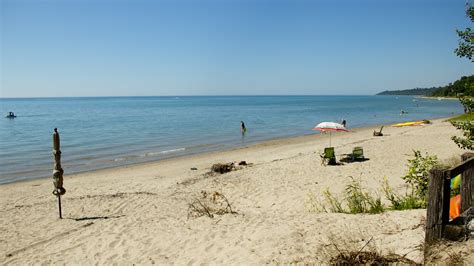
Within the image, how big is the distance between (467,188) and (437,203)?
1.37 m

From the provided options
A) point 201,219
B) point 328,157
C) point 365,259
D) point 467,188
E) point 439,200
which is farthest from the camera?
point 328,157

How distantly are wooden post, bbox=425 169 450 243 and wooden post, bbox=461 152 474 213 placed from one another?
1160mm

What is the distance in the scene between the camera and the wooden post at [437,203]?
13.0 feet

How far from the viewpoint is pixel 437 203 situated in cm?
400

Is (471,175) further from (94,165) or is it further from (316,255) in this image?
(94,165)

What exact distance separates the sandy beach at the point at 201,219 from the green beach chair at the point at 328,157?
523 millimetres

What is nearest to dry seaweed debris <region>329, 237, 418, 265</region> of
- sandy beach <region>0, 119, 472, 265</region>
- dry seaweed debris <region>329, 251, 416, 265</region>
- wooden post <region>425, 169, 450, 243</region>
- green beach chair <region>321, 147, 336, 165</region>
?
dry seaweed debris <region>329, 251, 416, 265</region>

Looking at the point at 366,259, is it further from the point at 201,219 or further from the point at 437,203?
the point at 201,219

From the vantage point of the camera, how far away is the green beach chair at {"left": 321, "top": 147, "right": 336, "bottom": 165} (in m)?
15.2

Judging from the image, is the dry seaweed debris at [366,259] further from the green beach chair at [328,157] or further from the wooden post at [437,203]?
the green beach chair at [328,157]

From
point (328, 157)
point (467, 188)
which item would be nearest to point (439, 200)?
point (467, 188)

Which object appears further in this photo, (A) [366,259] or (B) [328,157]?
(B) [328,157]

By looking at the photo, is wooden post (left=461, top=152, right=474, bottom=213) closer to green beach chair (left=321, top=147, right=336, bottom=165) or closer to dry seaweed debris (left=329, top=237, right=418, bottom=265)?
dry seaweed debris (left=329, top=237, right=418, bottom=265)

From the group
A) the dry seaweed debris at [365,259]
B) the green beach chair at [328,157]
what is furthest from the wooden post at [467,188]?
the green beach chair at [328,157]
